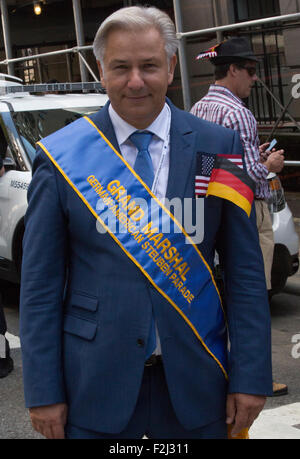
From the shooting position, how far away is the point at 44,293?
2.48 m

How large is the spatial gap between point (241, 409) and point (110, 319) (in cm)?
47

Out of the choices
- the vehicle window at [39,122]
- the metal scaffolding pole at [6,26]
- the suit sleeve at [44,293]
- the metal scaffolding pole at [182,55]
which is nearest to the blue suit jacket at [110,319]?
the suit sleeve at [44,293]

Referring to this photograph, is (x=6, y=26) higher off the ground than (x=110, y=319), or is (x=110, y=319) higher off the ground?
(x=6, y=26)

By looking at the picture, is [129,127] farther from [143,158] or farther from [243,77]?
[243,77]

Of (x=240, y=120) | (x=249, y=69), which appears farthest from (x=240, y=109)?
(x=249, y=69)

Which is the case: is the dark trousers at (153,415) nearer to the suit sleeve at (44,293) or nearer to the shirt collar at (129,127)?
the suit sleeve at (44,293)

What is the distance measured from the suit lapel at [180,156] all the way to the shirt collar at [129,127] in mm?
27

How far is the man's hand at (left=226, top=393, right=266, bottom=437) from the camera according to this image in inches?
98.6

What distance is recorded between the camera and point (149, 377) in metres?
2.49

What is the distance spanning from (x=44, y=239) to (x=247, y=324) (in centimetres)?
65

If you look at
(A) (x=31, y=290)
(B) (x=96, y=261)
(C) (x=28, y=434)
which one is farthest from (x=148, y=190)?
(C) (x=28, y=434)

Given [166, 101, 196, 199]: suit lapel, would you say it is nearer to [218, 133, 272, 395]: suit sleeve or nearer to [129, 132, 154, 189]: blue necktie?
[129, 132, 154, 189]: blue necktie

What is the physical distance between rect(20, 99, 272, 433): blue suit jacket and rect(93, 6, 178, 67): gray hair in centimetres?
24

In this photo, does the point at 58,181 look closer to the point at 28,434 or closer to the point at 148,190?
the point at 148,190
